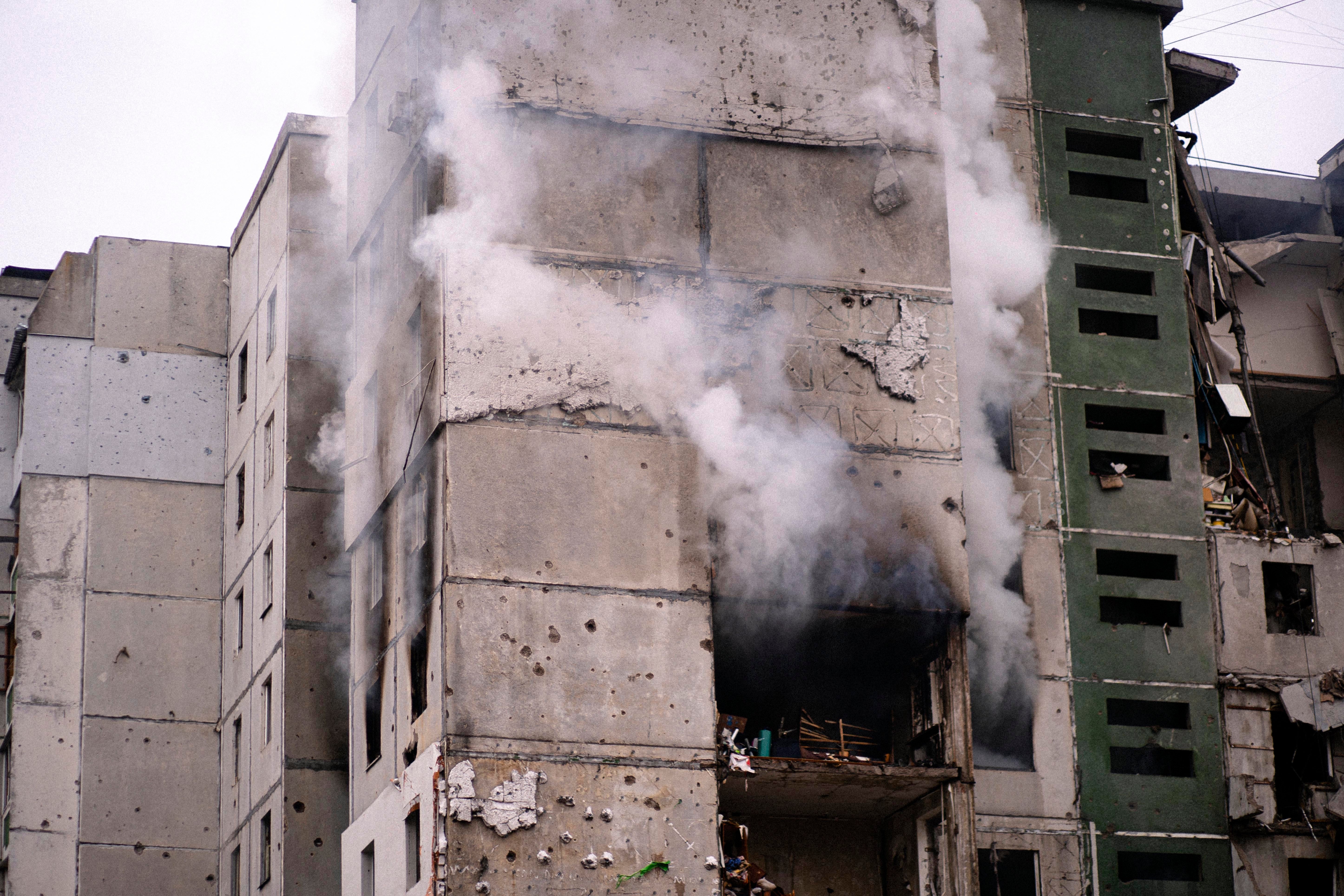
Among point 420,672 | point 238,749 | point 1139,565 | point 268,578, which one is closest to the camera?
point 420,672

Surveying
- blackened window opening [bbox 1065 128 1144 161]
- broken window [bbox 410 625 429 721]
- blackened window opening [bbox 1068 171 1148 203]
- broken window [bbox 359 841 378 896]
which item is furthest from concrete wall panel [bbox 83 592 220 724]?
blackened window opening [bbox 1065 128 1144 161]

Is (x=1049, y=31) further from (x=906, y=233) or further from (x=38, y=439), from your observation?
(x=38, y=439)

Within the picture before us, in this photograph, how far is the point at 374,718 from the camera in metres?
22.0

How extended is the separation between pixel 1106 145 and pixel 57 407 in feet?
59.5

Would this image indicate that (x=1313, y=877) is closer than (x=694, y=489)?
No

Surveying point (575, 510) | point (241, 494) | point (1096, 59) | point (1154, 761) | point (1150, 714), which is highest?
point (1096, 59)

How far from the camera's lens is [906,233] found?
2308 cm

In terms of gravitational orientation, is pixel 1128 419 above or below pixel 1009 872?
above

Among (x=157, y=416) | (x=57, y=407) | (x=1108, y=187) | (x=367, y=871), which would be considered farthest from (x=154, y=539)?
(x=1108, y=187)

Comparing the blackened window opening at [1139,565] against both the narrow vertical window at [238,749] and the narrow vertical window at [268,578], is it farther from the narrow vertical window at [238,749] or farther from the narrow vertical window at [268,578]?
the narrow vertical window at [238,749]

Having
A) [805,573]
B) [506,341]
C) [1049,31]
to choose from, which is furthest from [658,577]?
[1049,31]

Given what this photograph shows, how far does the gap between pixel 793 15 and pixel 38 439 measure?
15.0 m

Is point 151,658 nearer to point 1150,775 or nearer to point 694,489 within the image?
point 694,489

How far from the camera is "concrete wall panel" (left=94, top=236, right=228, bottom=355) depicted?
1209 inches
